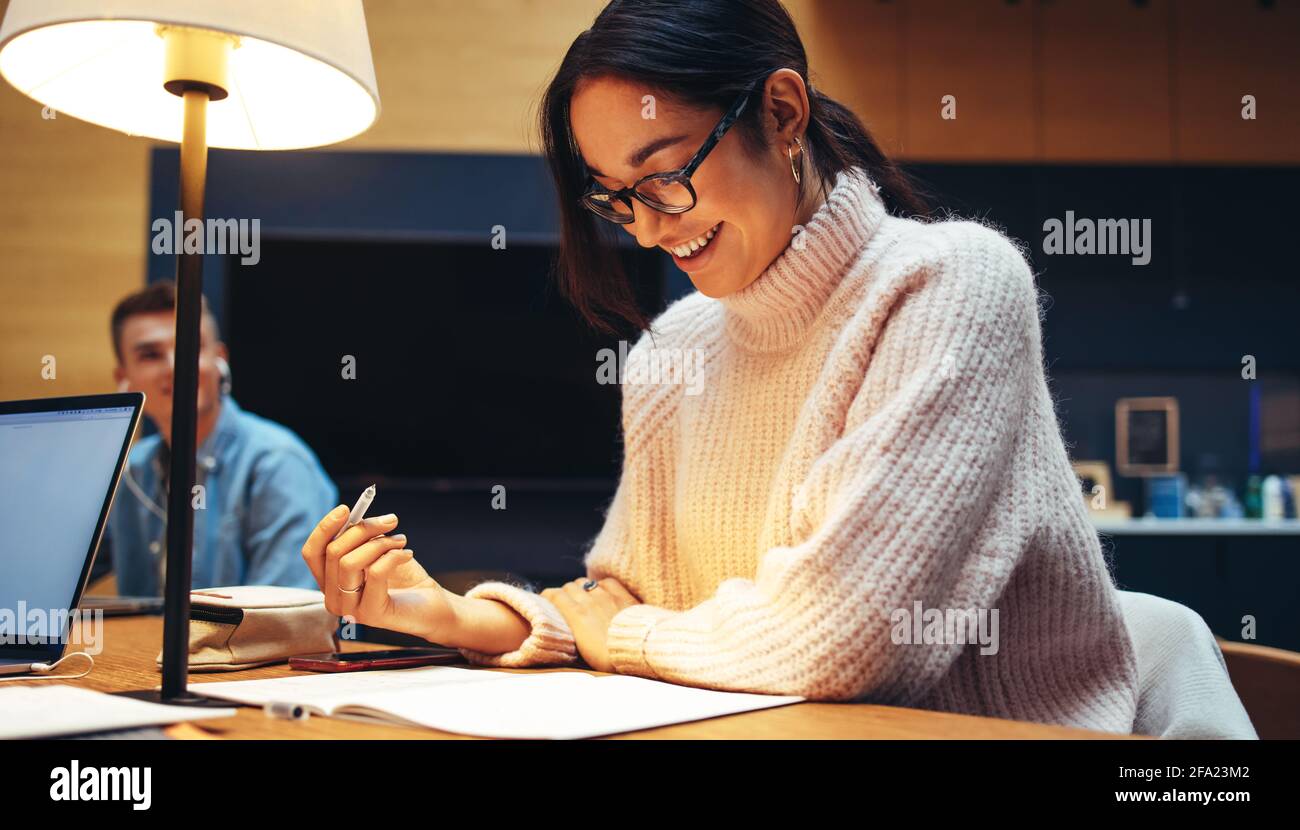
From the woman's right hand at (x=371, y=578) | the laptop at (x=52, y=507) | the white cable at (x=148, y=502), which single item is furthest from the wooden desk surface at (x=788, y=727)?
the white cable at (x=148, y=502)

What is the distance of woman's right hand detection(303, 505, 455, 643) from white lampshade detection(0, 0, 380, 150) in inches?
14.8

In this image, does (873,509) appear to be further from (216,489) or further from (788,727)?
(216,489)

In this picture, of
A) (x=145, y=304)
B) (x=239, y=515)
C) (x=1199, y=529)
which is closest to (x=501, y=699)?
(x=239, y=515)

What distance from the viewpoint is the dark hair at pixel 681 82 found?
0.99 m

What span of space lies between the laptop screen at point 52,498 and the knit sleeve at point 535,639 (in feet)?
1.24

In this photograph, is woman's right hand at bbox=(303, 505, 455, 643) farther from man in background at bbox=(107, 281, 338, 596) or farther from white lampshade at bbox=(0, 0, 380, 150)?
man in background at bbox=(107, 281, 338, 596)

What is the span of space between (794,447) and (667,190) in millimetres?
282

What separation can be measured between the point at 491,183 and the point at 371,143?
1.67 ft

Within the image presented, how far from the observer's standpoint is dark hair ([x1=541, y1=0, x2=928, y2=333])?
99cm

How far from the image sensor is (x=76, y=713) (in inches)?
26.0

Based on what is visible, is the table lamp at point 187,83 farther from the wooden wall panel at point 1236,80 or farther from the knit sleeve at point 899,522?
the wooden wall panel at point 1236,80

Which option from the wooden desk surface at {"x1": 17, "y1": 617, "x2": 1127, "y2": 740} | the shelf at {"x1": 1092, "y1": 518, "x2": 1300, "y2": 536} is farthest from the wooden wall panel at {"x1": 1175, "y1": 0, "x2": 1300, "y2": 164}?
the wooden desk surface at {"x1": 17, "y1": 617, "x2": 1127, "y2": 740}
